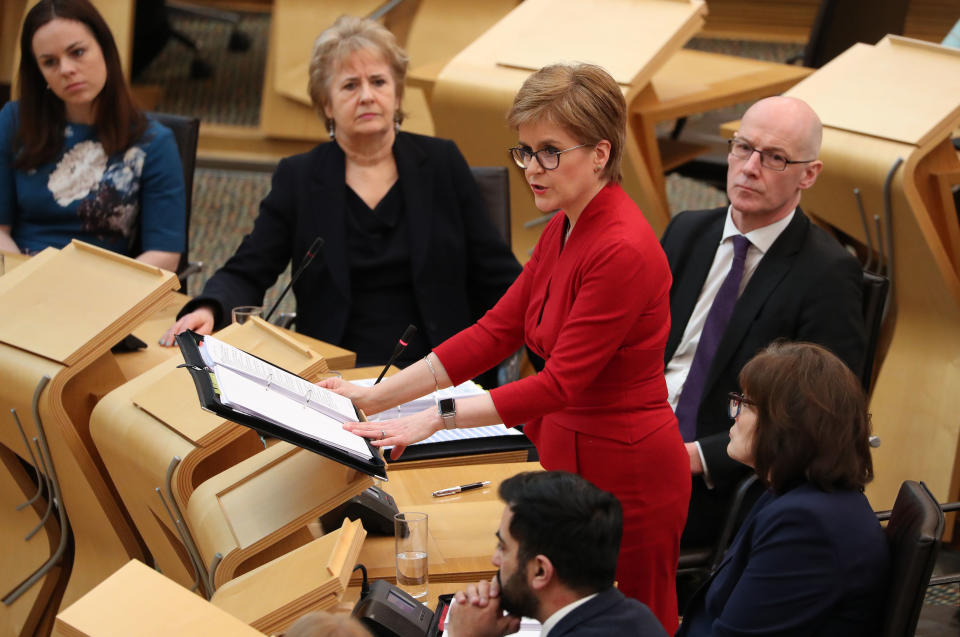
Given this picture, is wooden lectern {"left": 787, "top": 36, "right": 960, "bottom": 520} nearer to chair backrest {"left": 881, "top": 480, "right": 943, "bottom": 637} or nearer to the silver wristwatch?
chair backrest {"left": 881, "top": 480, "right": 943, "bottom": 637}

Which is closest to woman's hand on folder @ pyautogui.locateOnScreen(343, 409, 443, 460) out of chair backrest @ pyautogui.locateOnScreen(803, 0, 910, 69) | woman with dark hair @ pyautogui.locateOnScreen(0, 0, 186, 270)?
woman with dark hair @ pyautogui.locateOnScreen(0, 0, 186, 270)

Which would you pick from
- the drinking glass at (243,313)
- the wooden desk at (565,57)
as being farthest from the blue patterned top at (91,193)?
the wooden desk at (565,57)

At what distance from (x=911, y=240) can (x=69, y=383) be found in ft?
7.18


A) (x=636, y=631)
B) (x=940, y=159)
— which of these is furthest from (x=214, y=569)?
(x=940, y=159)

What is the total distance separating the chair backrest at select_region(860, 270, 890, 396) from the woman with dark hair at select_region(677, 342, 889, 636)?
2.76 feet

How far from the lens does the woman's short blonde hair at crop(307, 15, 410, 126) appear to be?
282cm

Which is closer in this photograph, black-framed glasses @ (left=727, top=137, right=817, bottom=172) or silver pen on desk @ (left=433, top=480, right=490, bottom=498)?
silver pen on desk @ (left=433, top=480, right=490, bottom=498)

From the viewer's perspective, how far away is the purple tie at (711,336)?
249cm

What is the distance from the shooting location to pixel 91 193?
3246mm

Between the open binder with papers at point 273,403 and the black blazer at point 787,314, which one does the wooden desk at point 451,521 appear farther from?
the black blazer at point 787,314

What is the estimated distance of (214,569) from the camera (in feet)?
5.55

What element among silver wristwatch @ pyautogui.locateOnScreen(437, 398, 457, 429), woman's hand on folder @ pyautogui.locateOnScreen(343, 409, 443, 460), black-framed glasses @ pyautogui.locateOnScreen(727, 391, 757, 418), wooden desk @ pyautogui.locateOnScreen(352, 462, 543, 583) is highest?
black-framed glasses @ pyautogui.locateOnScreen(727, 391, 757, 418)

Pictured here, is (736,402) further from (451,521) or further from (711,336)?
(711,336)

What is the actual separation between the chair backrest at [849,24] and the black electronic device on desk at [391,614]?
3.99m
